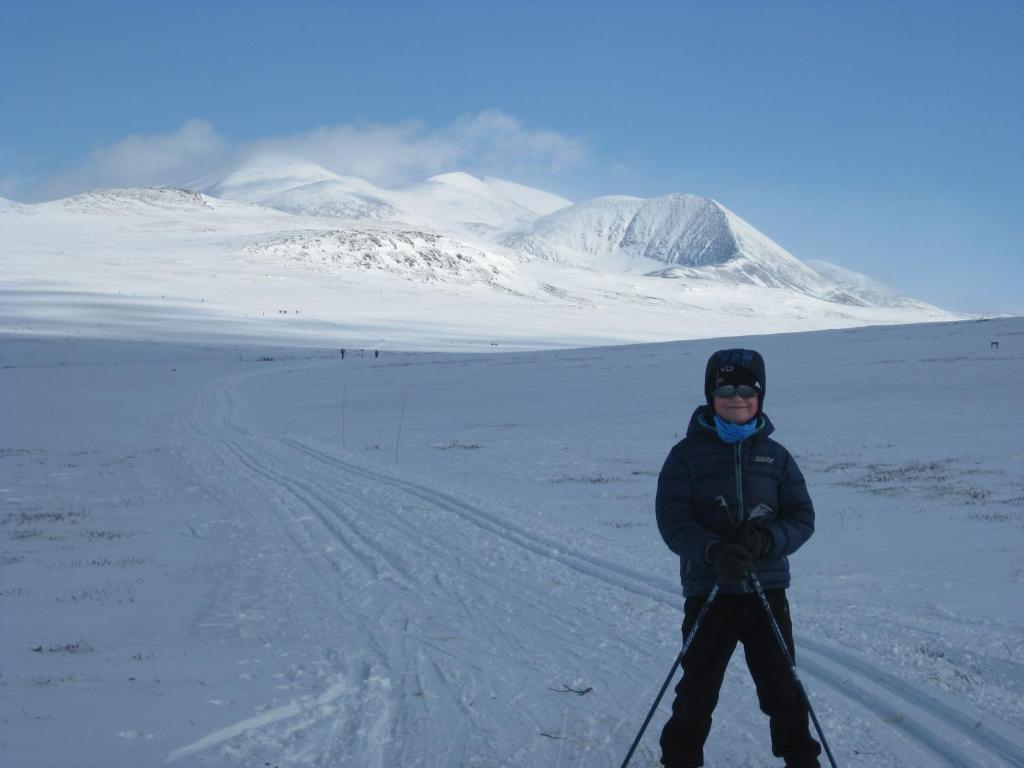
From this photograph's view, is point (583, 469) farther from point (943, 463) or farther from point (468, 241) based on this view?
point (468, 241)

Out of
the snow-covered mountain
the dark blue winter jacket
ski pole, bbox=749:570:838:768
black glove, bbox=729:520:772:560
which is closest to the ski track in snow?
ski pole, bbox=749:570:838:768

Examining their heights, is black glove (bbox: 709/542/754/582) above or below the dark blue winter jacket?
below

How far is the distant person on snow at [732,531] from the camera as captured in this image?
14.4ft

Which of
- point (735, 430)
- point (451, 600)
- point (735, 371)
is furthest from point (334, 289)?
point (735, 430)

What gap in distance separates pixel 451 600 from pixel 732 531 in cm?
440

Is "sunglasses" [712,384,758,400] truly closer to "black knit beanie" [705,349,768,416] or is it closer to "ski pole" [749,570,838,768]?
"black knit beanie" [705,349,768,416]

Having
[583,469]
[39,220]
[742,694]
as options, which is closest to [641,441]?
[583,469]

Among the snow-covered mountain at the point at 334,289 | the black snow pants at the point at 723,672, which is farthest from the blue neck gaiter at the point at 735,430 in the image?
the snow-covered mountain at the point at 334,289

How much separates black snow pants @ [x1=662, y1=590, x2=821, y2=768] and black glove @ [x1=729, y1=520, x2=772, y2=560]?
428 millimetres

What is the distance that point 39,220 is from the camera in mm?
177875

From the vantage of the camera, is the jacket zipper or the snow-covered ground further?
the snow-covered ground

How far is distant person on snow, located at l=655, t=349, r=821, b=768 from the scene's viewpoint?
4398 mm

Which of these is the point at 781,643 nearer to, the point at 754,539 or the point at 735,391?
the point at 754,539

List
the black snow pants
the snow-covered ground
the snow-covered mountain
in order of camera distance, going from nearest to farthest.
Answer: the black snow pants → the snow-covered ground → the snow-covered mountain
